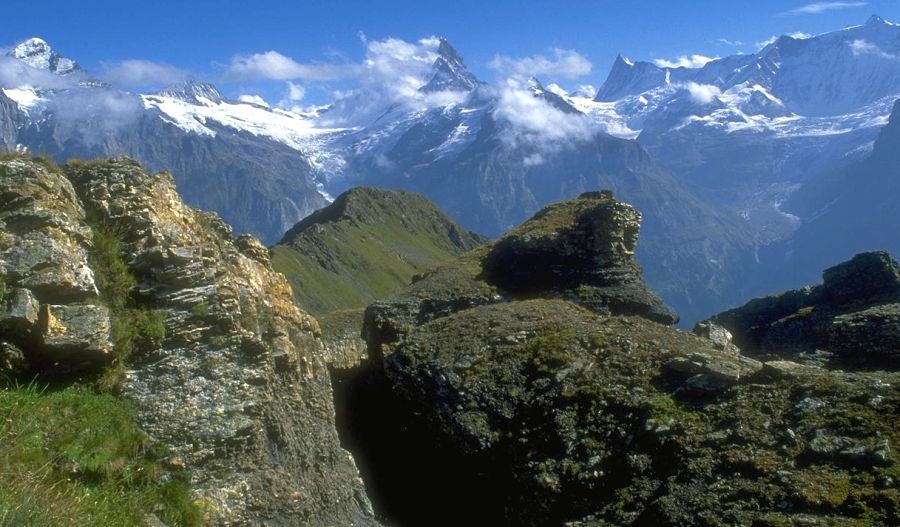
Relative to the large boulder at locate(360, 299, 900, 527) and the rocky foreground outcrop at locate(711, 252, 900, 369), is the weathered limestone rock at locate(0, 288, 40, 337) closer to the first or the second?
the large boulder at locate(360, 299, 900, 527)

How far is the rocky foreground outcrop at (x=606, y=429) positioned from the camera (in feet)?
46.5

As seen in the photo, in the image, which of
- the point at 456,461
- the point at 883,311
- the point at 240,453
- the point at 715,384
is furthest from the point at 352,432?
the point at 883,311

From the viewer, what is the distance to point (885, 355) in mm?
23641

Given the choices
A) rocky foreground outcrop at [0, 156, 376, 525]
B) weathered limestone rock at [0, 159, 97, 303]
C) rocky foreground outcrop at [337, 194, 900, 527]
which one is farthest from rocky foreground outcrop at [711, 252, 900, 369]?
weathered limestone rock at [0, 159, 97, 303]

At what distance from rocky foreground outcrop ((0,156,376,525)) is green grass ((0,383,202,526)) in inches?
19.5

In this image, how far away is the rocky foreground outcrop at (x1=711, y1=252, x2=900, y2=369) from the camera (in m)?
24.9

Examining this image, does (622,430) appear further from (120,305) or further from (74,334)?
(74,334)

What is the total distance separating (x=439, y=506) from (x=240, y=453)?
24.7ft

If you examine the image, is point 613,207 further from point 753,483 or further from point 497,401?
point 753,483

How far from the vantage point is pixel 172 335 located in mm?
14672

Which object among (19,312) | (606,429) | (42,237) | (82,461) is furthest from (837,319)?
(19,312)

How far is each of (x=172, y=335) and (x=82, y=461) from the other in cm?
386

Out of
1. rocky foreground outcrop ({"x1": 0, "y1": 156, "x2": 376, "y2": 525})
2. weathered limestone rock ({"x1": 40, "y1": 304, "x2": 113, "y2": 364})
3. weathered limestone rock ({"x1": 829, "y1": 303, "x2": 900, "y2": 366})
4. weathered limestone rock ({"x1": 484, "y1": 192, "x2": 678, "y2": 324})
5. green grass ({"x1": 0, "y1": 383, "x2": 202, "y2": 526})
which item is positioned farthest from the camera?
weathered limestone rock ({"x1": 484, "y1": 192, "x2": 678, "y2": 324})

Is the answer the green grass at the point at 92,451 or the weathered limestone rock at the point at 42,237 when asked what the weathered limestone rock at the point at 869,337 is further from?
the weathered limestone rock at the point at 42,237
